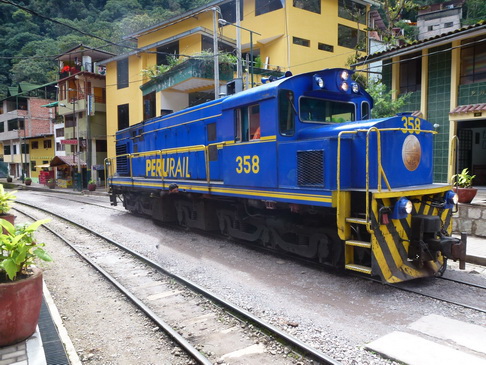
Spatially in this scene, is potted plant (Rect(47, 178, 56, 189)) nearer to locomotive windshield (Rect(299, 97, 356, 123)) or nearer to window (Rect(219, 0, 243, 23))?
window (Rect(219, 0, 243, 23))

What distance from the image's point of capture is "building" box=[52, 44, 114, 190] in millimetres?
31516

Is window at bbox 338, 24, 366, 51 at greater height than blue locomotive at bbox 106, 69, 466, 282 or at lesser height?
greater

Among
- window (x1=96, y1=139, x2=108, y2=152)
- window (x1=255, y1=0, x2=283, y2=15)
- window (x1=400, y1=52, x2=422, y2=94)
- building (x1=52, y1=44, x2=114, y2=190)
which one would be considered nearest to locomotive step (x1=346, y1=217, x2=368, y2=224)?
window (x1=400, y1=52, x2=422, y2=94)

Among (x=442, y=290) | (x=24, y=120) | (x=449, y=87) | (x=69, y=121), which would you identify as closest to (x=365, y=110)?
(x=442, y=290)

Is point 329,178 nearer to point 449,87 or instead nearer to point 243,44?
point 449,87

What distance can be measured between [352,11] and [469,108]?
16.7 meters

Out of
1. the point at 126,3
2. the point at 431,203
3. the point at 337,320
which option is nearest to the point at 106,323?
the point at 337,320

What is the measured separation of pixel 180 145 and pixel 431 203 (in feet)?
22.6

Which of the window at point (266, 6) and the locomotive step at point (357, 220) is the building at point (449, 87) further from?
the window at point (266, 6)

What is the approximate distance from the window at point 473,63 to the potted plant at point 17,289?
15.0m

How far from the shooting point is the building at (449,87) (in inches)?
521

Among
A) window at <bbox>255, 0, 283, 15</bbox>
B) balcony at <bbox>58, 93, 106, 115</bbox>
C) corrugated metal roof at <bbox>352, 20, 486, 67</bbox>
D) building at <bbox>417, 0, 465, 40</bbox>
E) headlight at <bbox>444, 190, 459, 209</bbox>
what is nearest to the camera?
headlight at <bbox>444, 190, 459, 209</bbox>

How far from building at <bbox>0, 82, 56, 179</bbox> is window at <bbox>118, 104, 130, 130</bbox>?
65.6ft

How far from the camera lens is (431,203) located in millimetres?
6145
